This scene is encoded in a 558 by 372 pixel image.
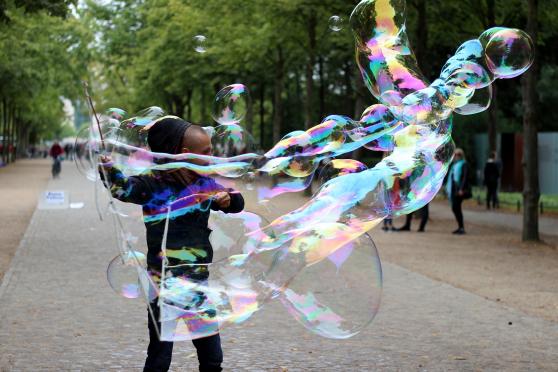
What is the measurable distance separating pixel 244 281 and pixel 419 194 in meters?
1.51

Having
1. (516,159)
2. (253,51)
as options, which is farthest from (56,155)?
(516,159)

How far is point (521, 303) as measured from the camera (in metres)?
10.2

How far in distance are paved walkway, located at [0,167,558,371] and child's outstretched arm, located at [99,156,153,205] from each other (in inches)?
87.3

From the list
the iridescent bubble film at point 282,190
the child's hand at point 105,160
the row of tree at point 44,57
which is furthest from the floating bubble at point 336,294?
the row of tree at point 44,57

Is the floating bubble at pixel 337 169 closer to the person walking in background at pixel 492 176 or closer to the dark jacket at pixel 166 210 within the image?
the dark jacket at pixel 166 210

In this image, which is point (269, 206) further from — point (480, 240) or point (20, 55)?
point (20, 55)

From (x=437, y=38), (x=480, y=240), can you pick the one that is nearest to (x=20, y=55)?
(x=437, y=38)

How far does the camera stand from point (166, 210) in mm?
4957

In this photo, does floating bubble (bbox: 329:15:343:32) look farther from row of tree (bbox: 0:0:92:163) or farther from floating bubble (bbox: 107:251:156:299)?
row of tree (bbox: 0:0:92:163)

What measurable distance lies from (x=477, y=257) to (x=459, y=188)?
4260mm

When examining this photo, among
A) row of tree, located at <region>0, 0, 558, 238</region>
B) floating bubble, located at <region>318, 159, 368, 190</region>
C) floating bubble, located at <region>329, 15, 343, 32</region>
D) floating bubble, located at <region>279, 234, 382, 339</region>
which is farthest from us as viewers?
row of tree, located at <region>0, 0, 558, 238</region>

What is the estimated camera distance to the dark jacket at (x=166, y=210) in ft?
16.1

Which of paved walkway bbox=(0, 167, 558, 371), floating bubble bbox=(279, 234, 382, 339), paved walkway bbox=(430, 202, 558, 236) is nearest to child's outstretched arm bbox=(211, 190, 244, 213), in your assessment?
floating bubble bbox=(279, 234, 382, 339)

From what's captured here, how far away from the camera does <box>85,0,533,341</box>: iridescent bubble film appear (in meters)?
4.99
